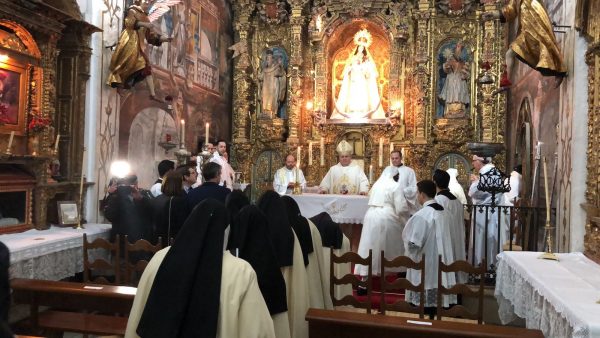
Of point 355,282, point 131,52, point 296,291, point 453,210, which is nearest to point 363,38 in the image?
point 131,52

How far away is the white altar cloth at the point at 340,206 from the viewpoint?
9.75 metres

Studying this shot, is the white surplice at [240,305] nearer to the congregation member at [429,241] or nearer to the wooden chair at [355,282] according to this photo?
the wooden chair at [355,282]

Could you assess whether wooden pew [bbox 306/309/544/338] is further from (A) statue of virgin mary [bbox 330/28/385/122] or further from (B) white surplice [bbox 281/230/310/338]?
(A) statue of virgin mary [bbox 330/28/385/122]

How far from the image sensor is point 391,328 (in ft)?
12.0

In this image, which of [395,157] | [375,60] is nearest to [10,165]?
[395,157]

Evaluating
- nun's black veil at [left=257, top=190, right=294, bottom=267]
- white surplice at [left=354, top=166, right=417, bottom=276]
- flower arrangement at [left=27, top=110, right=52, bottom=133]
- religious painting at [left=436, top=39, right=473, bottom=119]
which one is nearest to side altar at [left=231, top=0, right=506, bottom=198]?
religious painting at [left=436, top=39, right=473, bottom=119]

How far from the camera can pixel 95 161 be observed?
8.17m

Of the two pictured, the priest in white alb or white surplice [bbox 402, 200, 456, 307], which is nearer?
white surplice [bbox 402, 200, 456, 307]

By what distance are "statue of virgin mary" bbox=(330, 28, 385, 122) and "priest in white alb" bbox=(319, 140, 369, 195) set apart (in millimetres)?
3378

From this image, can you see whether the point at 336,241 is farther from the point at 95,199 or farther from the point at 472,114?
the point at 472,114

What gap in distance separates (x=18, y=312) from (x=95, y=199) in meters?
2.41

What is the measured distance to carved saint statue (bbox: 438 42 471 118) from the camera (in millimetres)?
13883

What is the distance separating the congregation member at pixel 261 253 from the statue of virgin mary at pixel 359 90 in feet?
36.1

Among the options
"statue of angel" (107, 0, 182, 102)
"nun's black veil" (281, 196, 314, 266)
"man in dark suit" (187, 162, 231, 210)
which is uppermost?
"statue of angel" (107, 0, 182, 102)
